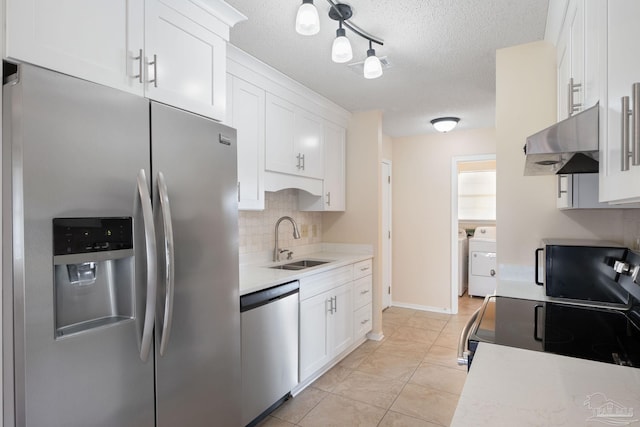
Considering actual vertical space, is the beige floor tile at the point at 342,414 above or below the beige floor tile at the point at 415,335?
above

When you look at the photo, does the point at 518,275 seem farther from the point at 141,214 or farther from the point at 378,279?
the point at 141,214

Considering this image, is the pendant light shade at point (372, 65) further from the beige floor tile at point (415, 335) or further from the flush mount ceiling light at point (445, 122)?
the beige floor tile at point (415, 335)

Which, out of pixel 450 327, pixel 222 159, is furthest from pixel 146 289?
pixel 450 327

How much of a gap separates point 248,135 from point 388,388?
2.12m

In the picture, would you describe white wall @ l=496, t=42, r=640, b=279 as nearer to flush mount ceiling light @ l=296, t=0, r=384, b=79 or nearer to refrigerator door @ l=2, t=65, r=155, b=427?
flush mount ceiling light @ l=296, t=0, r=384, b=79

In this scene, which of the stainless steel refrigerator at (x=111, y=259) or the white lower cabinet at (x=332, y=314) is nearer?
the stainless steel refrigerator at (x=111, y=259)

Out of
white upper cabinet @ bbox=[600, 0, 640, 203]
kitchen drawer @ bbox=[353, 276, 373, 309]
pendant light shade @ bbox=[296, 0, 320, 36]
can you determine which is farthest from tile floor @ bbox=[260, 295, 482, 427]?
pendant light shade @ bbox=[296, 0, 320, 36]

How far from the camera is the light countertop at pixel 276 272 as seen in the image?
2141 mm

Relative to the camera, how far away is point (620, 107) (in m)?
0.71

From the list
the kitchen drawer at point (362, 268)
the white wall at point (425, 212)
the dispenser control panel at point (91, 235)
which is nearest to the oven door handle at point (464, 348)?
the dispenser control panel at point (91, 235)

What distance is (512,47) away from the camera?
224 cm

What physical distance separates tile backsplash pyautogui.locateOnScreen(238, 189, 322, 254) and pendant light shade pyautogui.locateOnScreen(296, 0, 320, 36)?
1573 millimetres

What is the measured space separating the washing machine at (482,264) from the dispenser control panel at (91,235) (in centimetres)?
521

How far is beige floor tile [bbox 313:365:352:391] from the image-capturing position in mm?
2711
